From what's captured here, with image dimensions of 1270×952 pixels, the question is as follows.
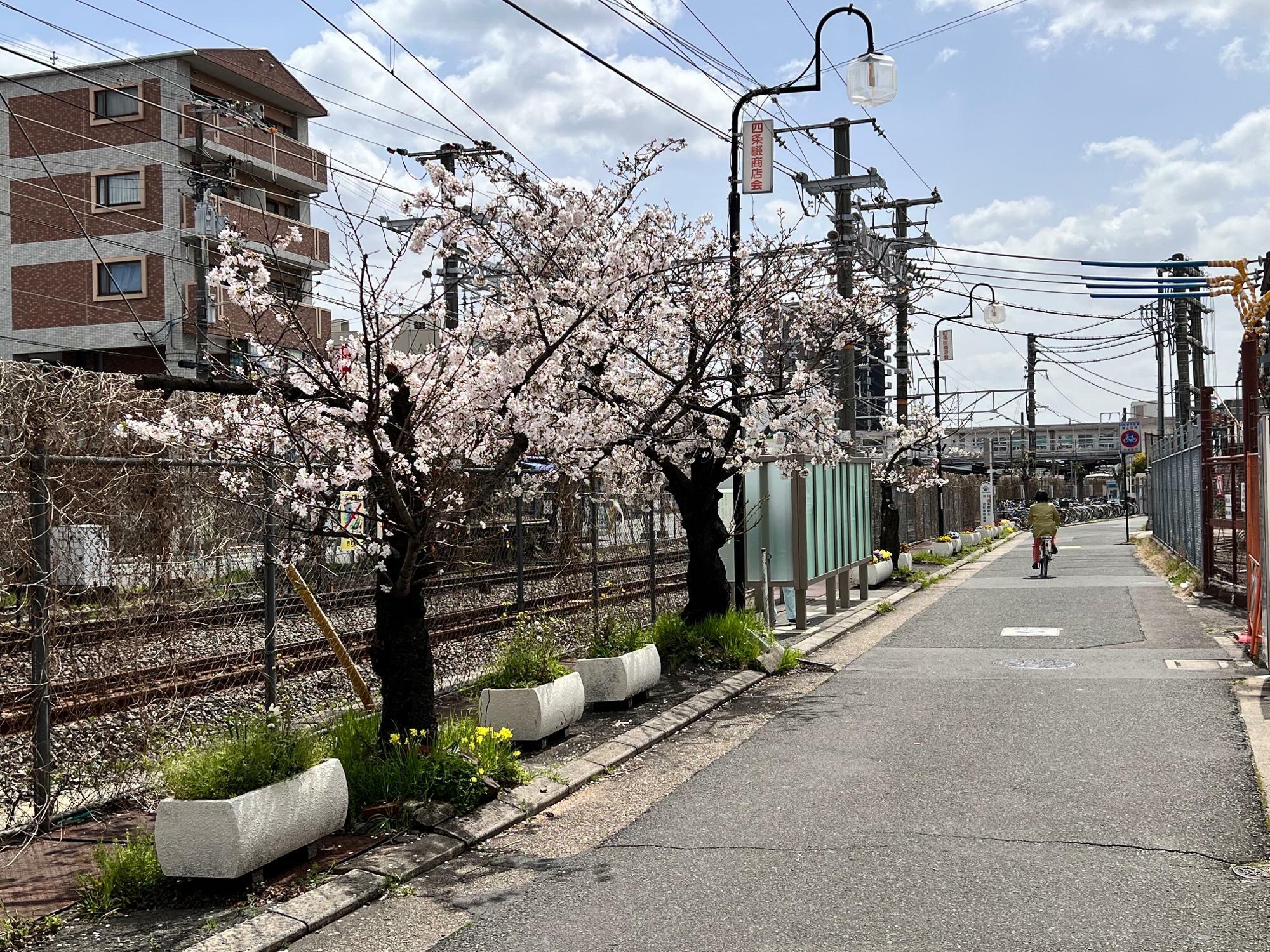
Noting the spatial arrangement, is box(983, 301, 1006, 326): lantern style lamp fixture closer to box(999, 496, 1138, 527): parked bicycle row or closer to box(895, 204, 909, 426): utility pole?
box(895, 204, 909, 426): utility pole

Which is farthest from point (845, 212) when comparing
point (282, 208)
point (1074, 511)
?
point (1074, 511)

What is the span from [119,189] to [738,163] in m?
27.4

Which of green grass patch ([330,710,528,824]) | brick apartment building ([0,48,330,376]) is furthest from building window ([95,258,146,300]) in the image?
green grass patch ([330,710,528,824])

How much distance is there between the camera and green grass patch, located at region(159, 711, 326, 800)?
5977mm

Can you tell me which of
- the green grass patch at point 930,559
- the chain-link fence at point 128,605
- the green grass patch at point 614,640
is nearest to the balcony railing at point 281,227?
the green grass patch at point 930,559

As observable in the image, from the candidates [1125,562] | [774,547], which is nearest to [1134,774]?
[774,547]

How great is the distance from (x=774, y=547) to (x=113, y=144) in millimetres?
28068

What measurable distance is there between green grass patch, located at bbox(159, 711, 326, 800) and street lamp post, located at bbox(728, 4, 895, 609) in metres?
7.95

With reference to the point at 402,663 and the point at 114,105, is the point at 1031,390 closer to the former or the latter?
the point at 114,105

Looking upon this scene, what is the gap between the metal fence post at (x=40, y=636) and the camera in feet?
21.2

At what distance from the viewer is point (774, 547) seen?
661 inches

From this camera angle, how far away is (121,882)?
5.81m

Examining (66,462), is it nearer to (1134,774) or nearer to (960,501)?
(1134,774)

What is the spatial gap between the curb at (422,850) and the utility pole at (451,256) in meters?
3.48
